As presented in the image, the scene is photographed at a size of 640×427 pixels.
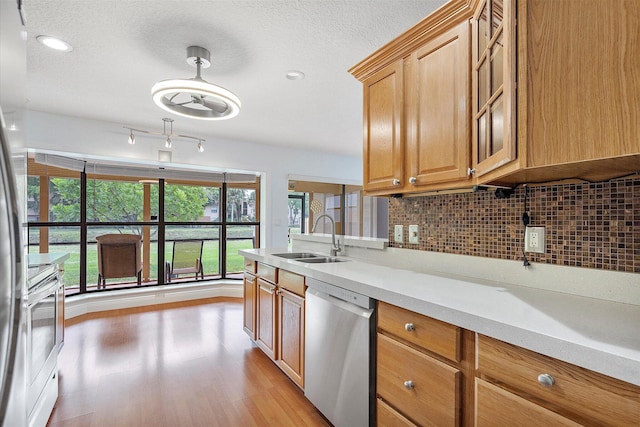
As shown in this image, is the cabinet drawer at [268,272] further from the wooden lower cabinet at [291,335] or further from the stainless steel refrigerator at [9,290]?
the stainless steel refrigerator at [9,290]

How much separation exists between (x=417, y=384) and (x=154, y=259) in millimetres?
4614

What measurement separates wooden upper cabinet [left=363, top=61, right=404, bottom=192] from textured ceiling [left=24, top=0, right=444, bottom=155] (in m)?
0.37

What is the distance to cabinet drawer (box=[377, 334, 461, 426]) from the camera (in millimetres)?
1163

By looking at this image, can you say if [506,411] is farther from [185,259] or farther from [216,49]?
[185,259]

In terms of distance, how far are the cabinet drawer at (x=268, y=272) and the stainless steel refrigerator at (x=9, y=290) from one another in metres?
1.75

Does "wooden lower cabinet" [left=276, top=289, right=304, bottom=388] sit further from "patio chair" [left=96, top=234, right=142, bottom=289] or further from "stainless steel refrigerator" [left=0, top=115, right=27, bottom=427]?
"patio chair" [left=96, top=234, right=142, bottom=289]

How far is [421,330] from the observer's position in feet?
4.23

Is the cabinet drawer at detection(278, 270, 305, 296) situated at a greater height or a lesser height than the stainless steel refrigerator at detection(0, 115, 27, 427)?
lesser

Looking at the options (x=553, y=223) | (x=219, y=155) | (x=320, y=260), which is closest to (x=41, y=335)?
(x=320, y=260)

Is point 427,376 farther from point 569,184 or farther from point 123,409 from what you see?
point 123,409

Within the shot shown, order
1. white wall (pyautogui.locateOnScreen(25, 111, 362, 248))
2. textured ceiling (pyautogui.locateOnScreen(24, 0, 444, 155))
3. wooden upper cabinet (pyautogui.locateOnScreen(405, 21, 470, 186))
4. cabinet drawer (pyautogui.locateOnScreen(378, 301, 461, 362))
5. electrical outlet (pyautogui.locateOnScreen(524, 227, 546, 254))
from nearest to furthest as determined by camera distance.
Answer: cabinet drawer (pyautogui.locateOnScreen(378, 301, 461, 362)), electrical outlet (pyautogui.locateOnScreen(524, 227, 546, 254)), wooden upper cabinet (pyautogui.locateOnScreen(405, 21, 470, 186)), textured ceiling (pyautogui.locateOnScreen(24, 0, 444, 155)), white wall (pyautogui.locateOnScreen(25, 111, 362, 248))

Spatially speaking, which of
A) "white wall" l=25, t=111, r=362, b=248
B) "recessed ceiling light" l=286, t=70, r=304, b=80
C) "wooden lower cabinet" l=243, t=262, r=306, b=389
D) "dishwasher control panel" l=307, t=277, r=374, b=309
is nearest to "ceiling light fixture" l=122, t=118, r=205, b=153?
"white wall" l=25, t=111, r=362, b=248

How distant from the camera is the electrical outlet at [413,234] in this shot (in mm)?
2146

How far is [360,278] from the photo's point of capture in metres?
1.72
